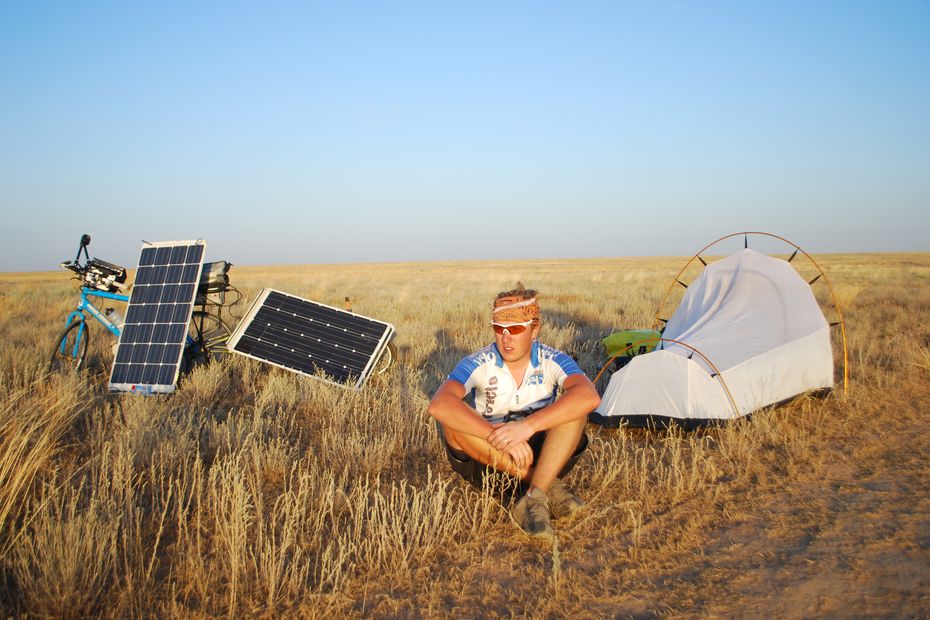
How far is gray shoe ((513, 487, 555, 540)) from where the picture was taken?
3.39 m

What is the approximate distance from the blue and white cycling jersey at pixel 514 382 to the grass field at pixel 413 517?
0.61 metres

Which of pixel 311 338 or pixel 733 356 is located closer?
pixel 733 356

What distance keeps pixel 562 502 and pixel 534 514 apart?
0.37 metres

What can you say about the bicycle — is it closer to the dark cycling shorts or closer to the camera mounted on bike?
the camera mounted on bike

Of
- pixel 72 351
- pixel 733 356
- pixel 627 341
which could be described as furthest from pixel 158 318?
pixel 733 356

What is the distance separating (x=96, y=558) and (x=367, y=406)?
117 inches

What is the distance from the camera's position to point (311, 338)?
741 centimetres

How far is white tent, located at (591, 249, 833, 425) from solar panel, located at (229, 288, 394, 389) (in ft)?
9.88

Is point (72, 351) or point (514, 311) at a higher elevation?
point (514, 311)

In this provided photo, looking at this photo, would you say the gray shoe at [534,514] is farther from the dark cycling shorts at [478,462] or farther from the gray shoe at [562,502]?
the dark cycling shorts at [478,462]

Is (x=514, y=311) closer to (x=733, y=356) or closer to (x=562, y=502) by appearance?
(x=562, y=502)

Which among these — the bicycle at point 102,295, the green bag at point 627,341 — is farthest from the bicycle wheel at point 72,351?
the green bag at point 627,341

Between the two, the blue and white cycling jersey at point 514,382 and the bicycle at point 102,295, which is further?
the bicycle at point 102,295

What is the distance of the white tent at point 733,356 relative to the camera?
18.5 ft
